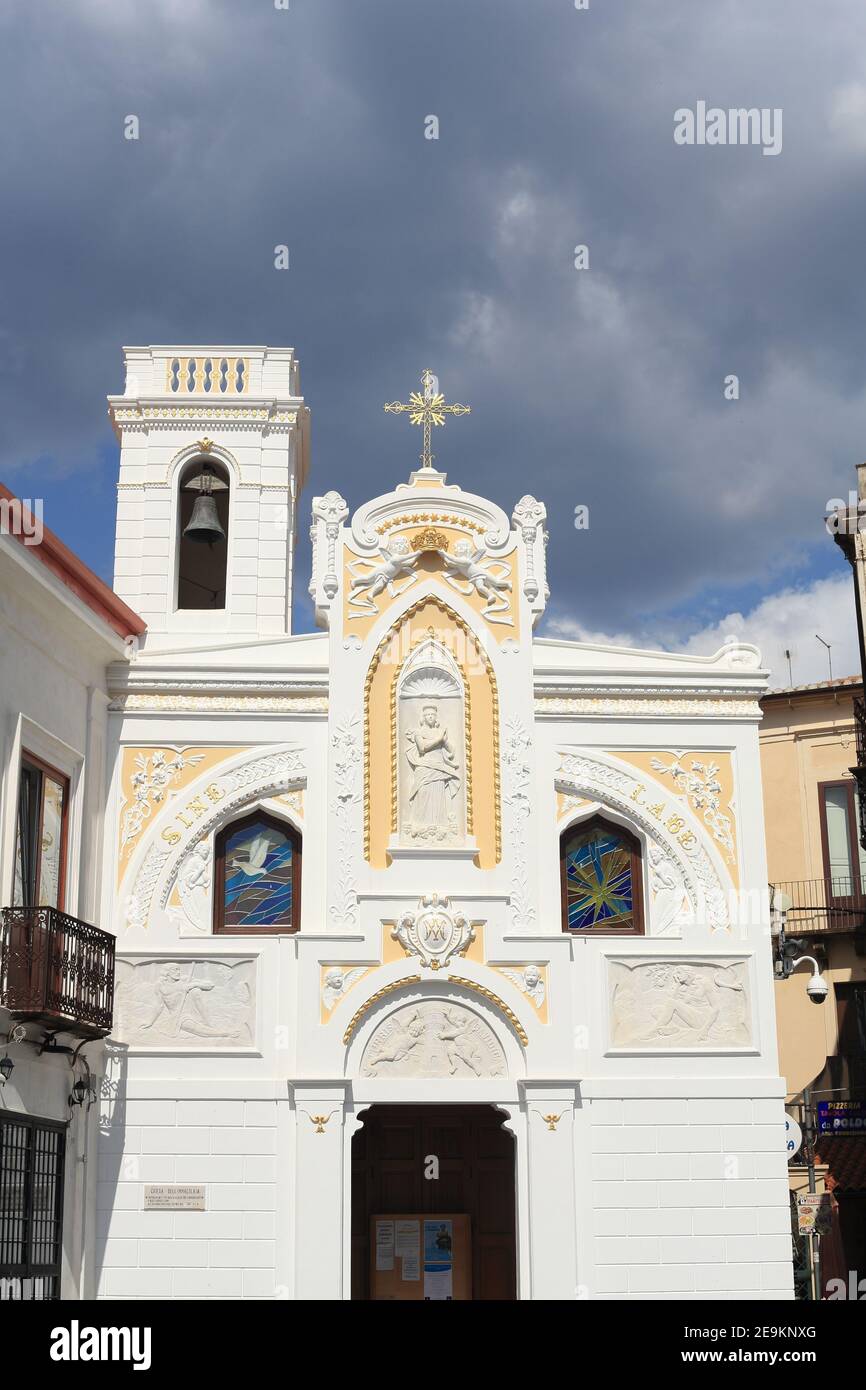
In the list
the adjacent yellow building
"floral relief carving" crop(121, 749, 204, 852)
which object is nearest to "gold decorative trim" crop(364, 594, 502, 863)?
"floral relief carving" crop(121, 749, 204, 852)

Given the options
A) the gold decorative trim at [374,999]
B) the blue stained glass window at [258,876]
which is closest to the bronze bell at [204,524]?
the blue stained glass window at [258,876]

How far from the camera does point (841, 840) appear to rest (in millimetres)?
32000

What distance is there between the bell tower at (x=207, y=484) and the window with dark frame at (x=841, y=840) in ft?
41.9

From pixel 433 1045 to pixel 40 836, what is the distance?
5.17 meters

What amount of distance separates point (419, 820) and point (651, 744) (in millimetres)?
3088

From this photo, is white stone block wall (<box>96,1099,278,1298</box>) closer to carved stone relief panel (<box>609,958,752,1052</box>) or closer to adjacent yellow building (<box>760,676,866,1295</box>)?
carved stone relief panel (<box>609,958,752,1052</box>)

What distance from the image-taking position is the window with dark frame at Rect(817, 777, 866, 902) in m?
31.5

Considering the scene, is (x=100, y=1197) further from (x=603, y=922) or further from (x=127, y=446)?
(x=127, y=446)

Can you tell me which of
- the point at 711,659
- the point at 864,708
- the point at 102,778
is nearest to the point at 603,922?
the point at 711,659

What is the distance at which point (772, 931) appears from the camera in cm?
2072

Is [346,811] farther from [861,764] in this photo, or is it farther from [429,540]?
[861,764]

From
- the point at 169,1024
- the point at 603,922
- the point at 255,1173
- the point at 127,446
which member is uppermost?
the point at 127,446

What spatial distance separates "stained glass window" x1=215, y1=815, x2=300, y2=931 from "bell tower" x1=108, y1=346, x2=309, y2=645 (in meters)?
4.29

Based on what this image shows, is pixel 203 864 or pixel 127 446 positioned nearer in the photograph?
pixel 203 864
